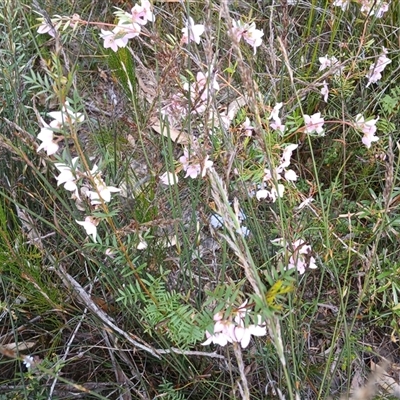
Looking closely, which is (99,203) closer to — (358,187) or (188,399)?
(188,399)

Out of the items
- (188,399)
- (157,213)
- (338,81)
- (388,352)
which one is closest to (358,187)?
(338,81)

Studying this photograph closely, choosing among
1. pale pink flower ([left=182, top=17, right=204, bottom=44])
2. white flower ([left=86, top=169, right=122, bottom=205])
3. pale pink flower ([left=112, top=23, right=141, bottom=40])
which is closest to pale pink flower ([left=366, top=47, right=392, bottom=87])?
pale pink flower ([left=182, top=17, right=204, bottom=44])

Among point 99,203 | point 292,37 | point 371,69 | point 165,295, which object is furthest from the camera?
point 292,37

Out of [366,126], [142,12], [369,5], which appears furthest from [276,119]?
[369,5]

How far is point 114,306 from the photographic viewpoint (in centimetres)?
142

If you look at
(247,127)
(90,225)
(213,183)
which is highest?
(213,183)

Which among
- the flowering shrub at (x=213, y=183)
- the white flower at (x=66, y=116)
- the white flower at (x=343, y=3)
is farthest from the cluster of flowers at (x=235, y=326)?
the white flower at (x=343, y=3)

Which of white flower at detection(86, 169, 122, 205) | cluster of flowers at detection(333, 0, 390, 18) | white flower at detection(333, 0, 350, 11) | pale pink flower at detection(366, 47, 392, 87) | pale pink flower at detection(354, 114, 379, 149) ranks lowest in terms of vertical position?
white flower at detection(86, 169, 122, 205)

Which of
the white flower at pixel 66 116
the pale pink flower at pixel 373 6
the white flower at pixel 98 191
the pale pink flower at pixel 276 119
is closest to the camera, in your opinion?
the white flower at pixel 66 116

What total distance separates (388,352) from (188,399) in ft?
1.83

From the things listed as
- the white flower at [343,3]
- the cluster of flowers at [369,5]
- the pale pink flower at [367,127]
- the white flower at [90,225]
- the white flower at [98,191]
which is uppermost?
the cluster of flowers at [369,5]

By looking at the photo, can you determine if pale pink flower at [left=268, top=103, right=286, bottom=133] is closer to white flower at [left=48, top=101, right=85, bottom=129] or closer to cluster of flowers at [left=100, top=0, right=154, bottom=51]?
cluster of flowers at [left=100, top=0, right=154, bottom=51]

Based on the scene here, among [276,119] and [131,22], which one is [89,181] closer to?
[131,22]

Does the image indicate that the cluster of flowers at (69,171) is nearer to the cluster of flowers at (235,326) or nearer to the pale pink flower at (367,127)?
the cluster of flowers at (235,326)
